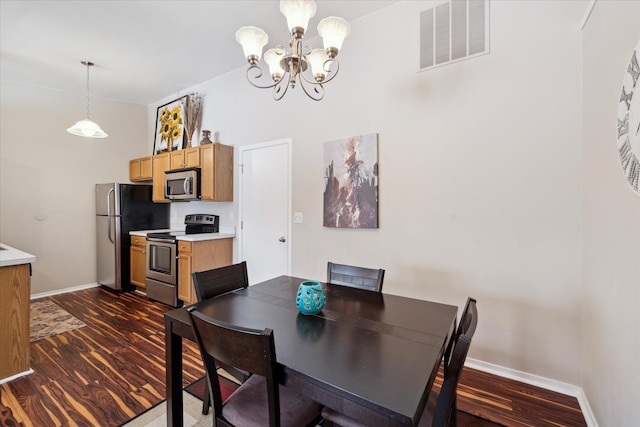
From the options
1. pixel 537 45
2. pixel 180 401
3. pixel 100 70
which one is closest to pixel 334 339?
pixel 180 401

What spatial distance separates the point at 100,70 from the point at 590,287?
5.55 metres

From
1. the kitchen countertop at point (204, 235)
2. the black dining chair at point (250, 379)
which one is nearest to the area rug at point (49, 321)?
the kitchen countertop at point (204, 235)

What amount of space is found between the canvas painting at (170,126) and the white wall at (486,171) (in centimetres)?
267

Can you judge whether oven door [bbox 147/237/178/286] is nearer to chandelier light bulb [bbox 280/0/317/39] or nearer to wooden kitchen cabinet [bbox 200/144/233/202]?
wooden kitchen cabinet [bbox 200/144/233/202]

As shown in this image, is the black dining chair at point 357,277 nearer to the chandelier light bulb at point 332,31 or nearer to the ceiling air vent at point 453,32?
the chandelier light bulb at point 332,31

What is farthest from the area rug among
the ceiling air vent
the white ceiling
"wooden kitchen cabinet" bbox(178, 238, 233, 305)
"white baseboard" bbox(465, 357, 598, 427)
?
the ceiling air vent

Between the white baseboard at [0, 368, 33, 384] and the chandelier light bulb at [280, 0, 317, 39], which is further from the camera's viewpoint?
the white baseboard at [0, 368, 33, 384]

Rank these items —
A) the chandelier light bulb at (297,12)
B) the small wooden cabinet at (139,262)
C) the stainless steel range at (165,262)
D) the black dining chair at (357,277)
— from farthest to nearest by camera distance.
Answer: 1. the small wooden cabinet at (139,262)
2. the stainless steel range at (165,262)
3. the black dining chair at (357,277)
4. the chandelier light bulb at (297,12)

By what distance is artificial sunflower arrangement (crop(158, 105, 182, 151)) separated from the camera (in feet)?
14.9

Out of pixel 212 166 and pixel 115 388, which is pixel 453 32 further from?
pixel 115 388

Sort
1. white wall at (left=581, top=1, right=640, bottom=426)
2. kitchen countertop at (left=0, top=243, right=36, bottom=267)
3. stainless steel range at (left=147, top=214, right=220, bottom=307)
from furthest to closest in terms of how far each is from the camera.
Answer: stainless steel range at (left=147, top=214, right=220, bottom=307), kitchen countertop at (left=0, top=243, right=36, bottom=267), white wall at (left=581, top=1, right=640, bottom=426)

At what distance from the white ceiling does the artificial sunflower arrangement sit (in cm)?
46

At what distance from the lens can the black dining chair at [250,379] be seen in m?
0.98

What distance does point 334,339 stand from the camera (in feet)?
3.95
